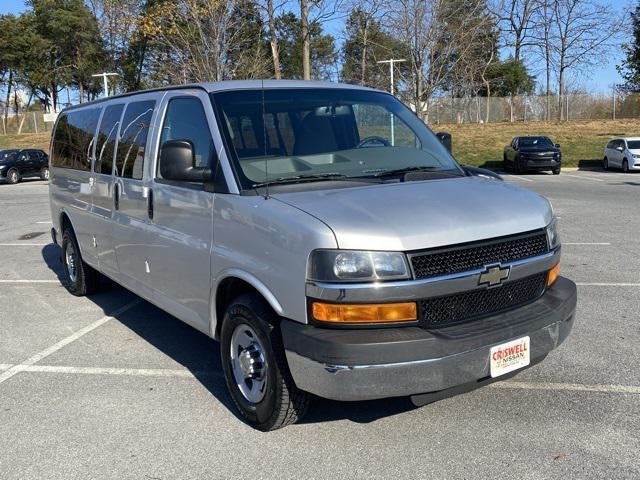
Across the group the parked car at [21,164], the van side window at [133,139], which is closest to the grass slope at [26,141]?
the parked car at [21,164]

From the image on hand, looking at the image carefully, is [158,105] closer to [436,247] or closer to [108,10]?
[436,247]

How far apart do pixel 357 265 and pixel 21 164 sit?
96.2 ft

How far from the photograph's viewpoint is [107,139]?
5898mm

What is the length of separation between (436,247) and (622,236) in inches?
326

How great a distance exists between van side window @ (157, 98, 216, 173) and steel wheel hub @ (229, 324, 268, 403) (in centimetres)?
107

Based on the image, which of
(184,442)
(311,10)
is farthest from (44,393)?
(311,10)

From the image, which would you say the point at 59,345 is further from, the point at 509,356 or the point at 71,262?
the point at 509,356

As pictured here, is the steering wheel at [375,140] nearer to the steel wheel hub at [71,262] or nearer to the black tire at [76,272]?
the black tire at [76,272]

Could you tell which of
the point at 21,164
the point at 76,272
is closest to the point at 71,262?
the point at 76,272

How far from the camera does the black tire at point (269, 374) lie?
140 inches

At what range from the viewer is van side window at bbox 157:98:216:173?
164 inches

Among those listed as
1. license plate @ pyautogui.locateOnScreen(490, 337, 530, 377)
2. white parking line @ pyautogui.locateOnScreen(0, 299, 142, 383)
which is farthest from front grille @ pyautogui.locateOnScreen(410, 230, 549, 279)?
white parking line @ pyautogui.locateOnScreen(0, 299, 142, 383)

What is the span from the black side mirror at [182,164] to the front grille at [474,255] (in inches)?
58.7

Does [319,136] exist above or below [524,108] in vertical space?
below
